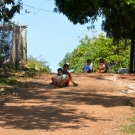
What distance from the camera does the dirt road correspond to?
23.3 feet

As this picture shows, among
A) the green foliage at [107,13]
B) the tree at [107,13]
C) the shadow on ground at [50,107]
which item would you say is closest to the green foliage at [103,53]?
the tree at [107,13]

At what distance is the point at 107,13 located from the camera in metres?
14.8

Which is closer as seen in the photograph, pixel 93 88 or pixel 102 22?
pixel 93 88

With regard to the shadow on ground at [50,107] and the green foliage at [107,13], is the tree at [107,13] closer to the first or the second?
the green foliage at [107,13]

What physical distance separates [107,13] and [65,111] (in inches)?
272

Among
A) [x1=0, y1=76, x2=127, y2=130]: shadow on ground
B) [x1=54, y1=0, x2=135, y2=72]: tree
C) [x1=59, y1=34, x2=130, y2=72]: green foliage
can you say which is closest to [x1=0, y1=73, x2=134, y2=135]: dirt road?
[x1=0, y1=76, x2=127, y2=130]: shadow on ground

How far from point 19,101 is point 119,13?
23.7 ft

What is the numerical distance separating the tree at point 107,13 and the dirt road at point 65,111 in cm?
280

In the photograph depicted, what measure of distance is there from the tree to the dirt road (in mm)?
2800

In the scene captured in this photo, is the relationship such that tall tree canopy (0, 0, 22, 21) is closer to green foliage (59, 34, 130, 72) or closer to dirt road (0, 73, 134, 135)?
dirt road (0, 73, 134, 135)

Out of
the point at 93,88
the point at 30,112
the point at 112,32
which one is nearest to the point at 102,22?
the point at 112,32

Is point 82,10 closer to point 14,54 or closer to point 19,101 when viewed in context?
point 14,54

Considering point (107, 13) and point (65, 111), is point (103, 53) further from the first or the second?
point (65, 111)

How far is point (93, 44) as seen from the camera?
2953 cm
